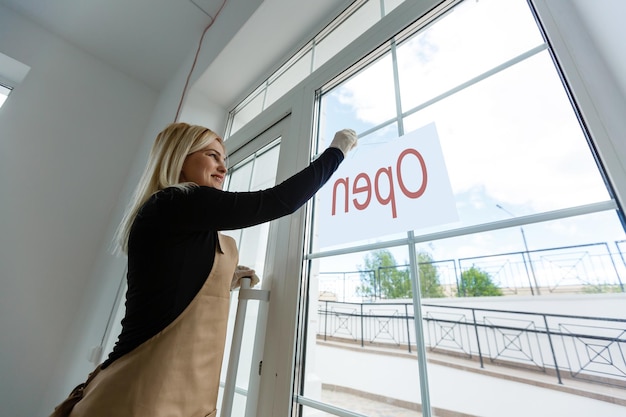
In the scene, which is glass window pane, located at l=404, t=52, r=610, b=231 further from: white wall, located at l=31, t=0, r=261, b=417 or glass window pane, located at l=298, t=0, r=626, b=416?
white wall, located at l=31, t=0, r=261, b=417

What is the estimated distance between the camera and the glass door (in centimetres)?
84

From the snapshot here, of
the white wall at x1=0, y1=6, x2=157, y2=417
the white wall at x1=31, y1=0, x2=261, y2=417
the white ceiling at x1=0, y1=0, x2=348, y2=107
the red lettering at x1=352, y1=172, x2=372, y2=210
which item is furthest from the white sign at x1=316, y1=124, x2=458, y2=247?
the white wall at x1=0, y1=6, x2=157, y2=417

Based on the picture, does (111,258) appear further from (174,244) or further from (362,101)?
(362,101)

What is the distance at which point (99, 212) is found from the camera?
198cm

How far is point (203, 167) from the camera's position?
0.81m

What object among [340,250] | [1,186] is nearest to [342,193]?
[340,250]

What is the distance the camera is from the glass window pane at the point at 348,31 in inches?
42.6

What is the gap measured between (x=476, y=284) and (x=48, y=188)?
254cm

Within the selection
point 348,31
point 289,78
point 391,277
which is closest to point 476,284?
point 391,277

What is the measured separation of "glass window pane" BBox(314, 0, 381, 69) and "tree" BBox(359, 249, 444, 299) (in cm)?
95

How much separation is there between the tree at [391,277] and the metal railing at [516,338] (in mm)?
29

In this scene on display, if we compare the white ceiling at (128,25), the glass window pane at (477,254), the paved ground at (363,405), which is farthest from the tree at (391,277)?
the white ceiling at (128,25)

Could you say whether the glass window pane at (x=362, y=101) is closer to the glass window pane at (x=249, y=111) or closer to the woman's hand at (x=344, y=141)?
the woman's hand at (x=344, y=141)

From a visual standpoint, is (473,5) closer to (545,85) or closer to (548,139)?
(545,85)
